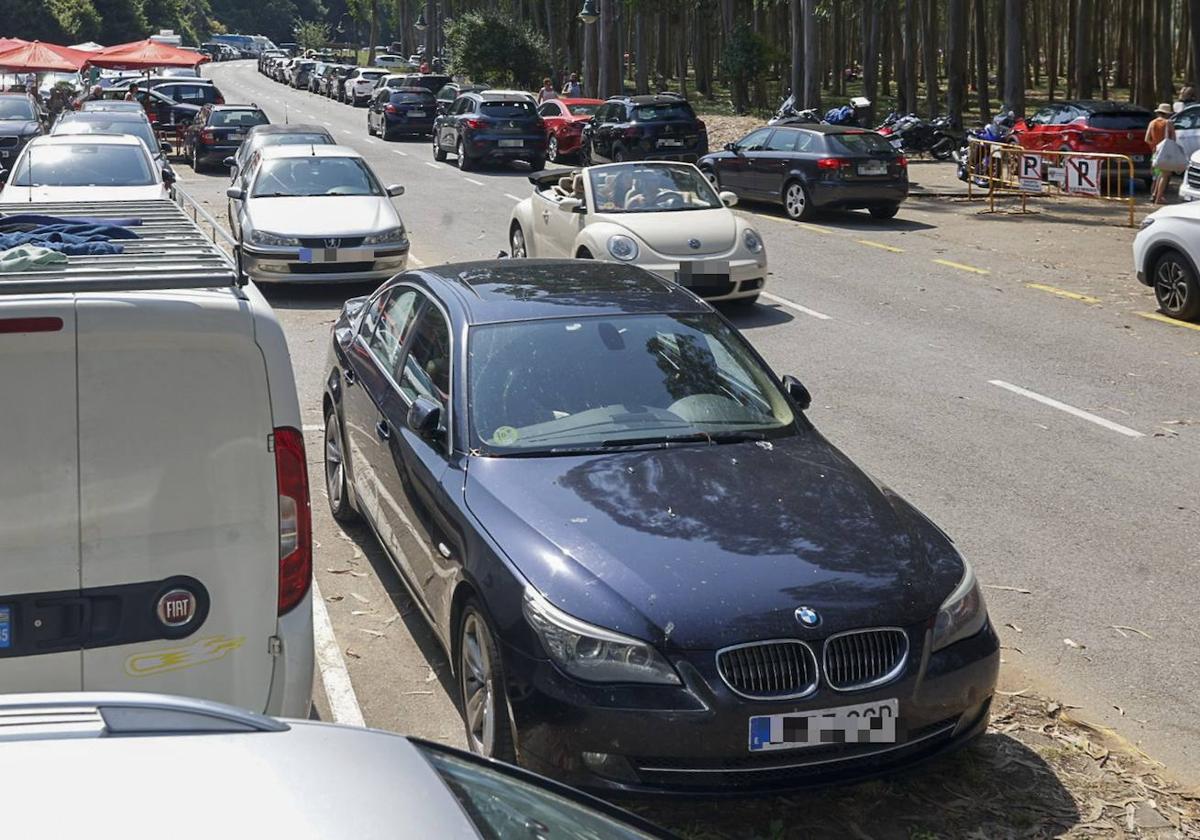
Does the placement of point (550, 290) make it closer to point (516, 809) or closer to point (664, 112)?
point (516, 809)

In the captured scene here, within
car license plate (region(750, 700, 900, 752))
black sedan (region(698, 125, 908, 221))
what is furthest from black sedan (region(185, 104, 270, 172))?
car license plate (region(750, 700, 900, 752))

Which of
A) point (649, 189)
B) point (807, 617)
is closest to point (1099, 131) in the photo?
point (649, 189)

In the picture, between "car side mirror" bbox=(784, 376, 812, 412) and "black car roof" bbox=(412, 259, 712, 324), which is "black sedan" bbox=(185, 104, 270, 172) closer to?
"black car roof" bbox=(412, 259, 712, 324)

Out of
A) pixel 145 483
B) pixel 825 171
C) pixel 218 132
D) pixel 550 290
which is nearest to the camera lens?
pixel 145 483

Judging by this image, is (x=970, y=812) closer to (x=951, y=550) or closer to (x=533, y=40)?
(x=951, y=550)

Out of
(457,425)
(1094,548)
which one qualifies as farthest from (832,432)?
(457,425)

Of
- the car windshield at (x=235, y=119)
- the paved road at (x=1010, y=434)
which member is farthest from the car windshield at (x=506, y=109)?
the paved road at (x=1010, y=434)

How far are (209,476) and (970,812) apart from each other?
2.86 metres

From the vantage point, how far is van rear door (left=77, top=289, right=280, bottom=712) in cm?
432

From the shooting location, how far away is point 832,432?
423 inches

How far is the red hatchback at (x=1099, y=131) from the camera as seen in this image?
94.3ft

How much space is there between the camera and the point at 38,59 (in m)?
41.1

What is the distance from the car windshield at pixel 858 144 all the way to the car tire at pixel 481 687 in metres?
A: 19.2

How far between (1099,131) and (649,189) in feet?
51.2
